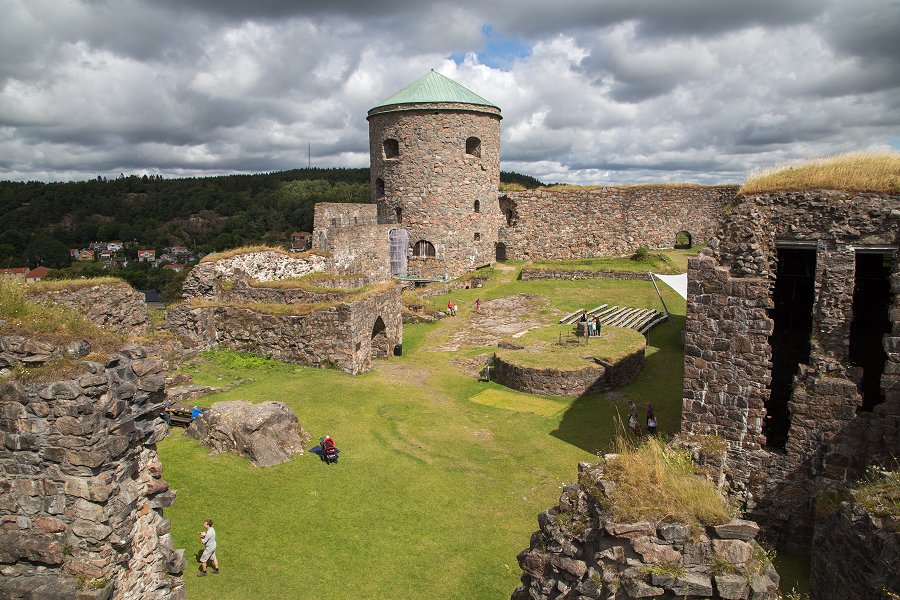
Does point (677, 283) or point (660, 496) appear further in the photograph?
point (677, 283)

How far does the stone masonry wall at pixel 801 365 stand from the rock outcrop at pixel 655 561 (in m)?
4.24

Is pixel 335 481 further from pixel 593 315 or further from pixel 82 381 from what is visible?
pixel 593 315

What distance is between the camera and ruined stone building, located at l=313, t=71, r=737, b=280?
29.4 meters

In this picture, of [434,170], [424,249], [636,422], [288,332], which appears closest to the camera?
[636,422]

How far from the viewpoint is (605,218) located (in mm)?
33531

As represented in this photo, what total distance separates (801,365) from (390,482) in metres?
6.74

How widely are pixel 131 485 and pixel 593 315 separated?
1835cm

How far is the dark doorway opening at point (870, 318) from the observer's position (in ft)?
32.4

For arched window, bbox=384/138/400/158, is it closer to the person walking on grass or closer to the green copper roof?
the green copper roof

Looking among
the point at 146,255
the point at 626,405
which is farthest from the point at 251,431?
the point at 146,255

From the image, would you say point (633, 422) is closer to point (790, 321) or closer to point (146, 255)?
point (790, 321)

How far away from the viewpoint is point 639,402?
14.1 m

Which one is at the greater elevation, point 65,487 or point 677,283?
point 65,487

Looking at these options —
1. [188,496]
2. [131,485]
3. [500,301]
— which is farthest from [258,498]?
[500,301]
